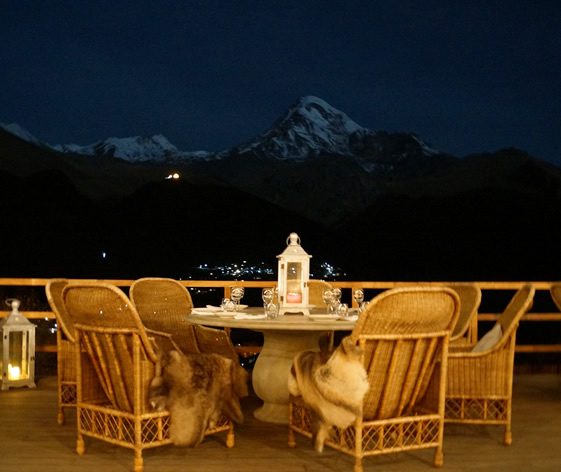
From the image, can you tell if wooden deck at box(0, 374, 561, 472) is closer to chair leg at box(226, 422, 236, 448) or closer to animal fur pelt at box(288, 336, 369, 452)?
chair leg at box(226, 422, 236, 448)

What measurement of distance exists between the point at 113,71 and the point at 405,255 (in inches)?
718

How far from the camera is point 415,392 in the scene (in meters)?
3.19

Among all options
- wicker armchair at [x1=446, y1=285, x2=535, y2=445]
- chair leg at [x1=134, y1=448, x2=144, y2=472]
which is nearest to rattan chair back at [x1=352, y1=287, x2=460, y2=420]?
wicker armchair at [x1=446, y1=285, x2=535, y2=445]

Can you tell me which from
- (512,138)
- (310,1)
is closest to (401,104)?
(512,138)

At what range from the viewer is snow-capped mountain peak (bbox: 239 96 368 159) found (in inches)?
929

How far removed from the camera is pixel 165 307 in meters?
4.91

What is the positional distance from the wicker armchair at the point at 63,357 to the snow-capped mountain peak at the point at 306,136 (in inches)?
752

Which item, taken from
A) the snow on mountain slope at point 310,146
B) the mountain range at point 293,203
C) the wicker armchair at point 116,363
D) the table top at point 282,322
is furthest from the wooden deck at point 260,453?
→ the snow on mountain slope at point 310,146

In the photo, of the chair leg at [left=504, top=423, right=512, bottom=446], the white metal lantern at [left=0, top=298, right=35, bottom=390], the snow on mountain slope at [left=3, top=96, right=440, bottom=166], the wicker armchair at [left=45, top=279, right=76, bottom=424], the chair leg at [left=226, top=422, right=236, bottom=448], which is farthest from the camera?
the snow on mountain slope at [left=3, top=96, right=440, bottom=166]

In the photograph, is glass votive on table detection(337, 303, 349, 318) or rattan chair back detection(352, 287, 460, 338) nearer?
rattan chair back detection(352, 287, 460, 338)

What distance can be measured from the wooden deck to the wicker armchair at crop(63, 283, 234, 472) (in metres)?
0.13

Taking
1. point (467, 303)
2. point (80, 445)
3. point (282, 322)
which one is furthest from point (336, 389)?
point (467, 303)

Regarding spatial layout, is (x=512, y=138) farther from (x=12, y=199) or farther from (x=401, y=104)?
(x=12, y=199)

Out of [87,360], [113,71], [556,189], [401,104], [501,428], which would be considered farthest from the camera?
[401,104]
